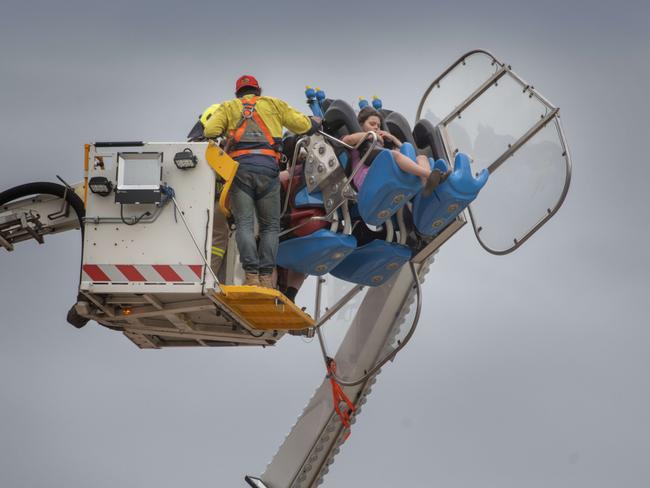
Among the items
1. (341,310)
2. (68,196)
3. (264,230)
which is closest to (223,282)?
(264,230)

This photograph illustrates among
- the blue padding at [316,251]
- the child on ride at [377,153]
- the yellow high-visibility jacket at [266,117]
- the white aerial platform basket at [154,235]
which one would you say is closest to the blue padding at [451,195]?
the child on ride at [377,153]

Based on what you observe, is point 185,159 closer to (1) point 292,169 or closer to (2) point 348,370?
(1) point 292,169

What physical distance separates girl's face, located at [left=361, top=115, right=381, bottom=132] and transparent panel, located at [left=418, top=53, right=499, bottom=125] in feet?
4.14

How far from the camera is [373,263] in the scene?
17516mm

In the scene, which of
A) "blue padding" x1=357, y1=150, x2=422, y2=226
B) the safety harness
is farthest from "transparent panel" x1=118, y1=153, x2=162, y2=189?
"blue padding" x1=357, y1=150, x2=422, y2=226

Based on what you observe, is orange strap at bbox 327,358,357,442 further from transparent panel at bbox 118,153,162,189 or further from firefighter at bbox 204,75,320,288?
transparent panel at bbox 118,153,162,189

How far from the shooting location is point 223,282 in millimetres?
16109

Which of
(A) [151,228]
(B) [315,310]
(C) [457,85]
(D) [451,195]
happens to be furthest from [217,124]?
(B) [315,310]

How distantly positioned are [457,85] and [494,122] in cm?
69

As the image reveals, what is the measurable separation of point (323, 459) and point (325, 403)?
0.69m

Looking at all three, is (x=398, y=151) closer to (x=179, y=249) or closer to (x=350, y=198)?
(x=350, y=198)

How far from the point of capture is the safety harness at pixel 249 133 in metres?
15.6

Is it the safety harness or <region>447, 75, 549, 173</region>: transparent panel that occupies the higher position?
<region>447, 75, 549, 173</region>: transparent panel

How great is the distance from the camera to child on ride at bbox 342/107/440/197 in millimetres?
15992
